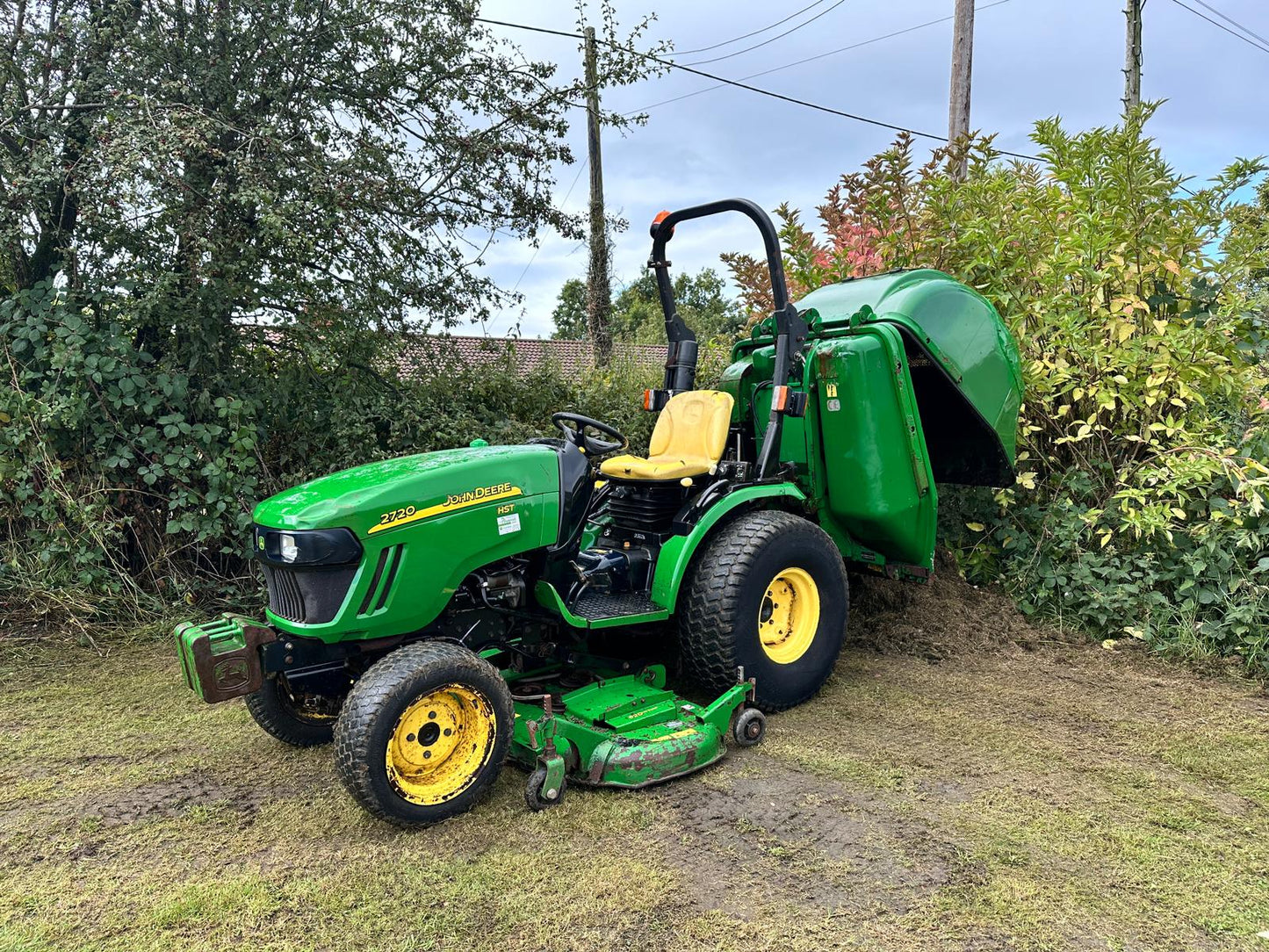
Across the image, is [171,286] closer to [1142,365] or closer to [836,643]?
[836,643]

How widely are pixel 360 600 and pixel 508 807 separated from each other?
86 cm

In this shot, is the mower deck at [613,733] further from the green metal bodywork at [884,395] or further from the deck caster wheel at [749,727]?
the green metal bodywork at [884,395]

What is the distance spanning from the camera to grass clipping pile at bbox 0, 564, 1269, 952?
2.34m

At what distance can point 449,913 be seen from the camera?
94.7 inches

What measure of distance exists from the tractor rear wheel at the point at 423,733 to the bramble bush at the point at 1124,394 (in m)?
3.48

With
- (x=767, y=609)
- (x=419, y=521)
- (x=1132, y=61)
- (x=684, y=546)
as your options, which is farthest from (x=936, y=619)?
(x=1132, y=61)

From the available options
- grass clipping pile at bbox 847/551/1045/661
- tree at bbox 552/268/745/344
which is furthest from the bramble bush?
tree at bbox 552/268/745/344

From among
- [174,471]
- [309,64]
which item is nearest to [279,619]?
[174,471]

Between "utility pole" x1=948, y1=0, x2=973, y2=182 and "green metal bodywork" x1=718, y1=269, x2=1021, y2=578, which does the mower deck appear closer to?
"green metal bodywork" x1=718, y1=269, x2=1021, y2=578

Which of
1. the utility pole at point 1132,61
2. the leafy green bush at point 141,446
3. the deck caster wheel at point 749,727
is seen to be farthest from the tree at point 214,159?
the utility pole at point 1132,61

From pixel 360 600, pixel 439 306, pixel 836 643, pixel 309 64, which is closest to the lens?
pixel 360 600

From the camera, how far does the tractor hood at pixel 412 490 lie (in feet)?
9.64

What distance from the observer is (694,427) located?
416 centimetres

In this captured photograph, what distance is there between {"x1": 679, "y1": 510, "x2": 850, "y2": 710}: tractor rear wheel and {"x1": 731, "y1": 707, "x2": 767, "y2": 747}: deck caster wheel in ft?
0.60
